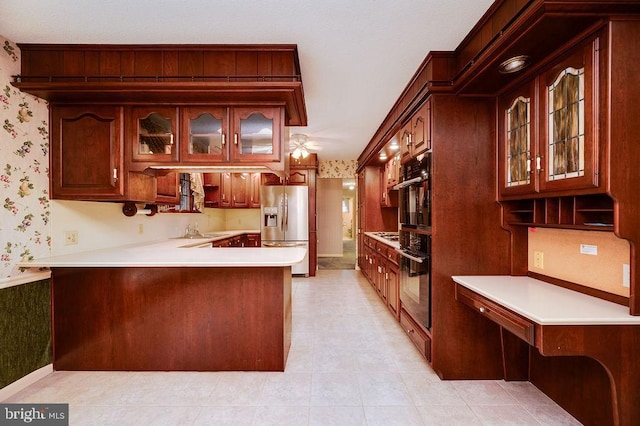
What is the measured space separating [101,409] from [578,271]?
315cm

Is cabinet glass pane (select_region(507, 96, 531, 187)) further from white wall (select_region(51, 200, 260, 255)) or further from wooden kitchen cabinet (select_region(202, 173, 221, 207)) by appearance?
wooden kitchen cabinet (select_region(202, 173, 221, 207))

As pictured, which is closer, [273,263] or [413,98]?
[273,263]

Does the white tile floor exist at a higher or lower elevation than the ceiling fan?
lower

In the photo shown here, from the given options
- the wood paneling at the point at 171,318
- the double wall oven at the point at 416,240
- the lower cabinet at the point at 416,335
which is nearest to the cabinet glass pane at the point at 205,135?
the wood paneling at the point at 171,318

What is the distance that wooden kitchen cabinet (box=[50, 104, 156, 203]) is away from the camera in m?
2.27

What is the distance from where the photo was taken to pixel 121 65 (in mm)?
2139

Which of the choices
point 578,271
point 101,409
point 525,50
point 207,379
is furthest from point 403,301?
point 101,409

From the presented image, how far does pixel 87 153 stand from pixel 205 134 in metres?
0.96

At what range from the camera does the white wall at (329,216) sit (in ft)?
27.4

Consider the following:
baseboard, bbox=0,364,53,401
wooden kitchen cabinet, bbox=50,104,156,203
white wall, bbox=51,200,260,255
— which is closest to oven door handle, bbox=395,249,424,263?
wooden kitchen cabinet, bbox=50,104,156,203

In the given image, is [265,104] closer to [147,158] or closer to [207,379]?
[147,158]

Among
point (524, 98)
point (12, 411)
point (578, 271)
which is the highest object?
point (524, 98)

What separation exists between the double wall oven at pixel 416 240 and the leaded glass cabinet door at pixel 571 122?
766mm

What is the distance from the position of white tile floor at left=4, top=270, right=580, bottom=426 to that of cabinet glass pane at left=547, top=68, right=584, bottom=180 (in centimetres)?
153
